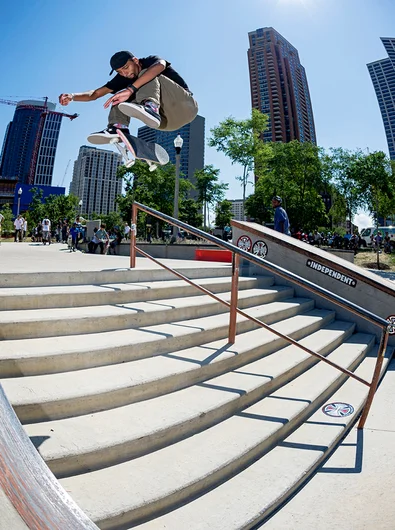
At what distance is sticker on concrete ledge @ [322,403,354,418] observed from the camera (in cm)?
311

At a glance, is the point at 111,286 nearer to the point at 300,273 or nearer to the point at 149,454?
the point at 149,454

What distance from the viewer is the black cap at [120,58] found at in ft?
10.9

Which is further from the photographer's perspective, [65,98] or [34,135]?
[34,135]

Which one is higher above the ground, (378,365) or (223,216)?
(223,216)

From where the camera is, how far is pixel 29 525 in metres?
0.97

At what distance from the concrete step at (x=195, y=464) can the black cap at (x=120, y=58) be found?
10.4 feet

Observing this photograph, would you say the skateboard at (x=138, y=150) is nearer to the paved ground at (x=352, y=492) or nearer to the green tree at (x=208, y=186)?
the paved ground at (x=352, y=492)

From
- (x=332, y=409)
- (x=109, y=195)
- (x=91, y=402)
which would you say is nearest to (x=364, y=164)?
(x=332, y=409)

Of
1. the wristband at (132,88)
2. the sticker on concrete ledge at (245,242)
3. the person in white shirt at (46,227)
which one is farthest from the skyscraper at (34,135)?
the wristband at (132,88)

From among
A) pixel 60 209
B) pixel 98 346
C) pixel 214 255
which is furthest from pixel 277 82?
pixel 98 346

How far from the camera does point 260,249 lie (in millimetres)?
7359

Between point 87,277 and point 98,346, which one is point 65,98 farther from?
point 98,346

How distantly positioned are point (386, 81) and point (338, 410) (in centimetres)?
13041

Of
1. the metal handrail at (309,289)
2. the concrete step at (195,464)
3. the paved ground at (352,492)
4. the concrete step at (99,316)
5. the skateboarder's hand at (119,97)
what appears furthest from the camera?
the skateboarder's hand at (119,97)
